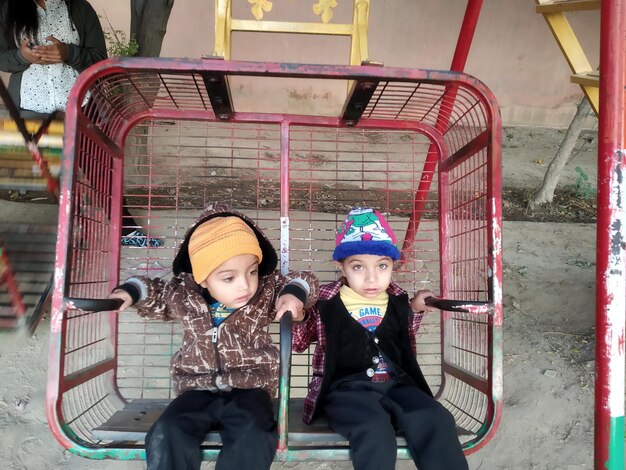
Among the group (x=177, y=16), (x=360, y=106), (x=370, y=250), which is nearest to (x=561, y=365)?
(x=370, y=250)

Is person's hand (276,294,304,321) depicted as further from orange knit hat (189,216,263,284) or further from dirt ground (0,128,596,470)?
dirt ground (0,128,596,470)

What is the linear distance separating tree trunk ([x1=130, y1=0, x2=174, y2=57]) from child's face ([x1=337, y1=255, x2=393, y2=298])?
2630mm

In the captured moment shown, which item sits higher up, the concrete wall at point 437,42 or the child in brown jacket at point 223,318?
the concrete wall at point 437,42

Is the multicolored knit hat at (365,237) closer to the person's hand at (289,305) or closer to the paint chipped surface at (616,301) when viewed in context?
the person's hand at (289,305)

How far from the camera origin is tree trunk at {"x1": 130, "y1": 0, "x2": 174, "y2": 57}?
12.1 ft

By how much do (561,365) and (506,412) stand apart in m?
0.53

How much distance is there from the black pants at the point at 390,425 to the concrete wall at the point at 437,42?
164 inches

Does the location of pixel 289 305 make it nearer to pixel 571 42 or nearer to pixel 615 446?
pixel 615 446

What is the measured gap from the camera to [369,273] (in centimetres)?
198

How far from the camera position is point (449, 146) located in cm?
240

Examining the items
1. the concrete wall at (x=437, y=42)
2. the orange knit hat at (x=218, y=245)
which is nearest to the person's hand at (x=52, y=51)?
the orange knit hat at (x=218, y=245)

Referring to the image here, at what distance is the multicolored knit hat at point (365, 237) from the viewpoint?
6.40ft

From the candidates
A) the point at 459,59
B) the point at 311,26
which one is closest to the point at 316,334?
the point at 311,26

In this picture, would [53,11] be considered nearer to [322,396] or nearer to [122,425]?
[122,425]
